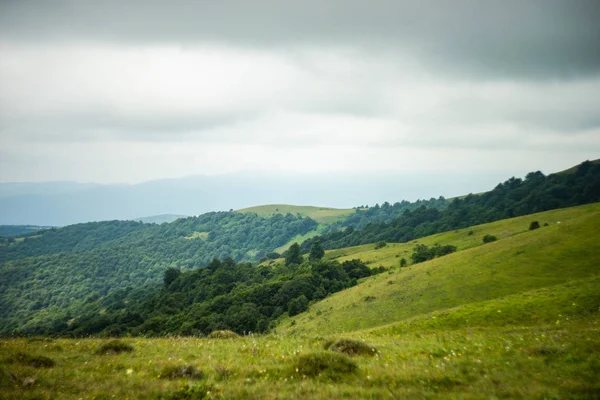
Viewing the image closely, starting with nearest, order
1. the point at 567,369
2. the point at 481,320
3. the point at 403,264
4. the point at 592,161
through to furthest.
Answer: the point at 567,369 → the point at 481,320 → the point at 403,264 → the point at 592,161

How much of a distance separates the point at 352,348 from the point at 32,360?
12511mm

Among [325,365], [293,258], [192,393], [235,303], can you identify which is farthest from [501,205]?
[192,393]

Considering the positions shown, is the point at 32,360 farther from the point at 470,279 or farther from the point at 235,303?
the point at 235,303

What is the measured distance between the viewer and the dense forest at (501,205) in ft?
424

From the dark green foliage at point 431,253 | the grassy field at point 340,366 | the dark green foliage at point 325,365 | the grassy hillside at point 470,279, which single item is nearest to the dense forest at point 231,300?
the grassy hillside at point 470,279

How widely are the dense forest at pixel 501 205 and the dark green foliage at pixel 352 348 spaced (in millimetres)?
138143

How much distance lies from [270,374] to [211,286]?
9822cm

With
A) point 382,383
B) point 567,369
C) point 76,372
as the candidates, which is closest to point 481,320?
point 567,369

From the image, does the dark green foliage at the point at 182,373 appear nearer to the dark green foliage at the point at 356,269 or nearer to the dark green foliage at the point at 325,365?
the dark green foliage at the point at 325,365

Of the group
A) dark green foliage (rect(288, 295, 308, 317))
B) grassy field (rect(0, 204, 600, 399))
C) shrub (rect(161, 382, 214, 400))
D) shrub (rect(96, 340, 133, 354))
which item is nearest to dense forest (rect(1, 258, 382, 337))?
dark green foliage (rect(288, 295, 308, 317))

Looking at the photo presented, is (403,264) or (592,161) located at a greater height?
(592,161)

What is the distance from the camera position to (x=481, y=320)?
83.9ft

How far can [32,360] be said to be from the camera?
1168cm

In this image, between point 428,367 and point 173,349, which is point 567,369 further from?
point 173,349
